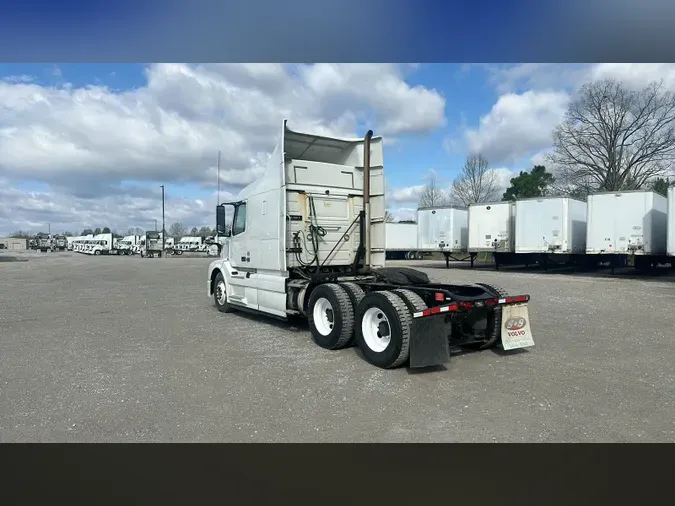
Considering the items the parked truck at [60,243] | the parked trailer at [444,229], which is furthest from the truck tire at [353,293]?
the parked truck at [60,243]

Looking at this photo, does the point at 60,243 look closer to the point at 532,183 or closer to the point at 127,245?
the point at 127,245

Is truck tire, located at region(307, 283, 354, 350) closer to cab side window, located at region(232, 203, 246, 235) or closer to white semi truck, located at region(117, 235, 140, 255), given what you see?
cab side window, located at region(232, 203, 246, 235)

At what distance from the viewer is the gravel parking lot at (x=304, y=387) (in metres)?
4.38

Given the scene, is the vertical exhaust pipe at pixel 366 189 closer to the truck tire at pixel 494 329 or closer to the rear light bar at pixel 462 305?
the truck tire at pixel 494 329

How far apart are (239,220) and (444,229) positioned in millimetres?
20225

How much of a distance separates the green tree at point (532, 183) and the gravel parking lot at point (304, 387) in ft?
139

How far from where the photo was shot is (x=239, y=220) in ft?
35.9

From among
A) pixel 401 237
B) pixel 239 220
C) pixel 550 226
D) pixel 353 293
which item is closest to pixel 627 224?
pixel 550 226

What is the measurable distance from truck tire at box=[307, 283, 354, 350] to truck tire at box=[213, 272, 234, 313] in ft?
13.3

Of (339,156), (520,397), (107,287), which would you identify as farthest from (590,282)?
(107,287)

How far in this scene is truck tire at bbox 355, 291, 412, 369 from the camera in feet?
20.4

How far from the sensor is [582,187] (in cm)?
4506

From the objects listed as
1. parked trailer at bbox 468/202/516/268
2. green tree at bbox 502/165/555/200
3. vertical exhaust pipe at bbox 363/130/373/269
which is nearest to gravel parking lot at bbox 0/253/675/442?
vertical exhaust pipe at bbox 363/130/373/269

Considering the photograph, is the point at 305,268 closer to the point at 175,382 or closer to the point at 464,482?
the point at 175,382
